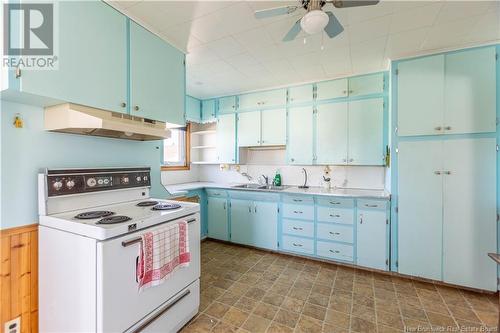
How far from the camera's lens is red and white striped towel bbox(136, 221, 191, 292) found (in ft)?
4.46

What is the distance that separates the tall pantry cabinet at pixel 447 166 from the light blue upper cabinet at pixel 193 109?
117 inches

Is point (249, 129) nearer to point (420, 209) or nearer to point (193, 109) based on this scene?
point (193, 109)

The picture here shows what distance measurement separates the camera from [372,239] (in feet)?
8.57

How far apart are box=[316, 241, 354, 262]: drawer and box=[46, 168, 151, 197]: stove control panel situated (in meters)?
2.19

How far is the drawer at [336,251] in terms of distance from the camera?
271cm

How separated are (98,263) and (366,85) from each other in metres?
3.29

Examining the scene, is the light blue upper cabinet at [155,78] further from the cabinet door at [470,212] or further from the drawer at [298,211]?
the cabinet door at [470,212]

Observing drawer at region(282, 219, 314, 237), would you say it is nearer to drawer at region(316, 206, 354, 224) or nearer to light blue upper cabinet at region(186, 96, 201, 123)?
drawer at region(316, 206, 354, 224)

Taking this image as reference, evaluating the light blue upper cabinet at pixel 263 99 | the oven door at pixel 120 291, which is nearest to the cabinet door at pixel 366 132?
the light blue upper cabinet at pixel 263 99

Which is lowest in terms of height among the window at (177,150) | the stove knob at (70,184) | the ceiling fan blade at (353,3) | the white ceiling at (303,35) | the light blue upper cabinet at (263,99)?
the stove knob at (70,184)

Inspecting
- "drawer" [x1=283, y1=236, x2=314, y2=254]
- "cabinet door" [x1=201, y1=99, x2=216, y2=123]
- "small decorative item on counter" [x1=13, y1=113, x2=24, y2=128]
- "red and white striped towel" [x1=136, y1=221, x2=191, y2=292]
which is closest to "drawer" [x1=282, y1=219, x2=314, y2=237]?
"drawer" [x1=283, y1=236, x2=314, y2=254]

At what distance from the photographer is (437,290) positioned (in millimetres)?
2248

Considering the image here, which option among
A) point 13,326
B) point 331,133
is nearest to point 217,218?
point 331,133

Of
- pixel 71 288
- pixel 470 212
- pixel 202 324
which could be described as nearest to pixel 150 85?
pixel 71 288
